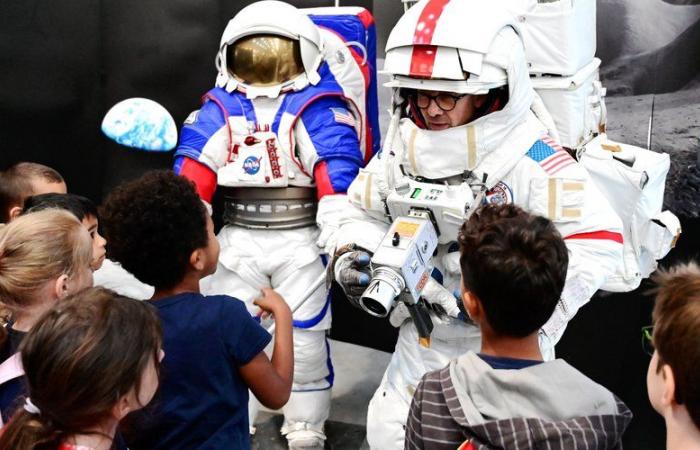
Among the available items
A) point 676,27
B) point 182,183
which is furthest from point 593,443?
point 676,27

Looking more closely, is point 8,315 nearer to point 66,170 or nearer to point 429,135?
point 429,135

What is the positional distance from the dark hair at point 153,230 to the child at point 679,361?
3.22 ft

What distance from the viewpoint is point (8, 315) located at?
180cm

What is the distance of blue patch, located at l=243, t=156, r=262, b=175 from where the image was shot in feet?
9.25

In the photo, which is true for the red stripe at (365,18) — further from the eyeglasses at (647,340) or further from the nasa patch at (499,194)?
the eyeglasses at (647,340)

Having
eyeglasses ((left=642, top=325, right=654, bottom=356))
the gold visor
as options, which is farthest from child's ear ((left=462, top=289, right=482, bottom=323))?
the gold visor

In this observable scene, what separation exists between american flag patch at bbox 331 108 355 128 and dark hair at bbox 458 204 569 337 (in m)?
1.46

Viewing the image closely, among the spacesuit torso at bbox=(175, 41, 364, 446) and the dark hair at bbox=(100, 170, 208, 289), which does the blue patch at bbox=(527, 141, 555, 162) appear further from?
the dark hair at bbox=(100, 170, 208, 289)

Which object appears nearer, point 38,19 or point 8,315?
point 8,315

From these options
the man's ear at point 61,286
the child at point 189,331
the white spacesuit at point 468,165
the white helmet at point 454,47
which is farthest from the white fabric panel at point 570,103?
the man's ear at point 61,286

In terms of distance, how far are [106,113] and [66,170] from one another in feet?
1.04

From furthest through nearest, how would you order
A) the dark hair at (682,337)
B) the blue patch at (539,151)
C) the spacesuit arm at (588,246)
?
the blue patch at (539,151), the spacesuit arm at (588,246), the dark hair at (682,337)

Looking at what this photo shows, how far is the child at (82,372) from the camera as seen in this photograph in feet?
4.13

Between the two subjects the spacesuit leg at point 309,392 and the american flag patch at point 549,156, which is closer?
the american flag patch at point 549,156
